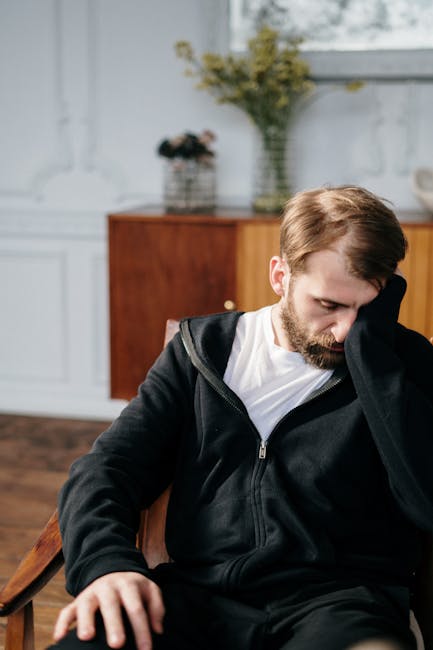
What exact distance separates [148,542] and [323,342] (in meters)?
0.57

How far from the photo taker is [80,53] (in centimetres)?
387

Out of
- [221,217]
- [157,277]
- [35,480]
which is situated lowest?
[35,480]

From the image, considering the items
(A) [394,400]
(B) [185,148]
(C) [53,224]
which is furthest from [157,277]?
(A) [394,400]

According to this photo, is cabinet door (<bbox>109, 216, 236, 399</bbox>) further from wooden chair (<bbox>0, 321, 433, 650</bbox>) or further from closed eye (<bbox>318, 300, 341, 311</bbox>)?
closed eye (<bbox>318, 300, 341, 311</bbox>)

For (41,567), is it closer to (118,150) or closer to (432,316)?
(432,316)

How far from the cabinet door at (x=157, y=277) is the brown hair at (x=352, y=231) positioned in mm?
1698

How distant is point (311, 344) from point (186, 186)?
203cm

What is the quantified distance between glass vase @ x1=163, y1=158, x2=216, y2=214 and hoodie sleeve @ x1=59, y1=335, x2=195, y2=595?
1.86 metres

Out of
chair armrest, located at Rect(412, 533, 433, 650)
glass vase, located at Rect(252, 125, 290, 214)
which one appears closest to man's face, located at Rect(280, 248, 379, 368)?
chair armrest, located at Rect(412, 533, 433, 650)

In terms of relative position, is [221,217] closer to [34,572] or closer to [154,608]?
[34,572]

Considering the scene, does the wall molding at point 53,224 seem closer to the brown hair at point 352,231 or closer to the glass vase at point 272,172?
the glass vase at point 272,172

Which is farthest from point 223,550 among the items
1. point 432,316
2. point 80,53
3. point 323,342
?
point 80,53

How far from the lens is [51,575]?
144 cm

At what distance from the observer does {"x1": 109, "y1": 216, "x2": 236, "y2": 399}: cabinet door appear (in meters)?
3.27
